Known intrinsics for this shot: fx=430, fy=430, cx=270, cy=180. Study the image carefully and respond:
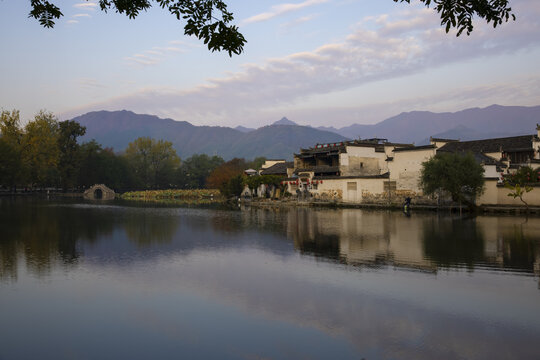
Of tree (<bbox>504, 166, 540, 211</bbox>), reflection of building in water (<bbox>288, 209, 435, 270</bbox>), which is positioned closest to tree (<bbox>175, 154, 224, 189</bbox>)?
tree (<bbox>504, 166, 540, 211</bbox>)

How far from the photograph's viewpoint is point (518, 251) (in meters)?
15.6

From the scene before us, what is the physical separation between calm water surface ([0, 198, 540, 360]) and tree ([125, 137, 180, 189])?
8777cm

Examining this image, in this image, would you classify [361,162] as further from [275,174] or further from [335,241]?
[335,241]

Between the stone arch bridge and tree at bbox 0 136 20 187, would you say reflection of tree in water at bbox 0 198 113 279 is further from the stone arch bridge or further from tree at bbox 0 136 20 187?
the stone arch bridge

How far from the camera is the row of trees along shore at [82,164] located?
69.7 meters

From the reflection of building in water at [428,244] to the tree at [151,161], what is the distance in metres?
84.4

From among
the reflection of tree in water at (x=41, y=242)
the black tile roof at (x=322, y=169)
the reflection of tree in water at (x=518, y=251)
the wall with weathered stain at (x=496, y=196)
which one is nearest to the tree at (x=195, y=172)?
the black tile roof at (x=322, y=169)

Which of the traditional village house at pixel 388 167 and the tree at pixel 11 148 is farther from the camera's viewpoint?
the tree at pixel 11 148

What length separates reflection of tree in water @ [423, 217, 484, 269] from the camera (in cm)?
1432

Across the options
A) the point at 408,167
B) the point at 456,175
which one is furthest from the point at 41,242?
the point at 408,167

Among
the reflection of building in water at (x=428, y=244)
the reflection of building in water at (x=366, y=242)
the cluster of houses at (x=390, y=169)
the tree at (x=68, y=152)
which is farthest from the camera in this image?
the tree at (x=68, y=152)

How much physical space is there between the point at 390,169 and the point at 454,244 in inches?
1050

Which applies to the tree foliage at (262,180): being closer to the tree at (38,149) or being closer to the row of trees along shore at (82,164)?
the row of trees along shore at (82,164)

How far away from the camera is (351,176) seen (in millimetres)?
44531
